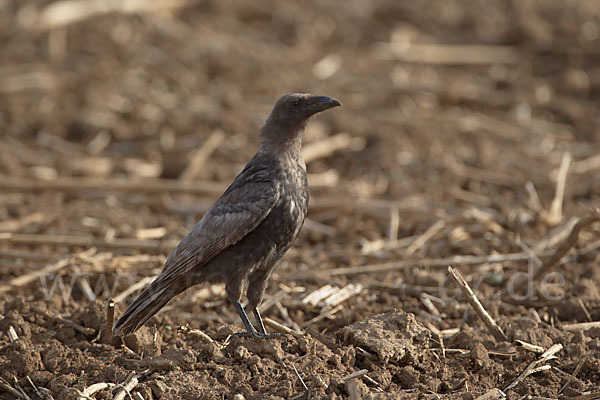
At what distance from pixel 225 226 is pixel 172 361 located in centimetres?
96

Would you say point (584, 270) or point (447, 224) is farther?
point (447, 224)

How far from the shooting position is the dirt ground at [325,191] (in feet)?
15.8

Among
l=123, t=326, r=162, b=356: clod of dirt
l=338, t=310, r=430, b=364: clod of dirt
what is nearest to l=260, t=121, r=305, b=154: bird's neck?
l=338, t=310, r=430, b=364: clod of dirt

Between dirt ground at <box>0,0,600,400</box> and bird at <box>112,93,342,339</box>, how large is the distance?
0.70ft

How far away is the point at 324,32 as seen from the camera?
13.8m

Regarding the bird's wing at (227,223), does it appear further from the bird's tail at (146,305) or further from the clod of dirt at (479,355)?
the clod of dirt at (479,355)

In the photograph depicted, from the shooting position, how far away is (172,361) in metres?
4.63

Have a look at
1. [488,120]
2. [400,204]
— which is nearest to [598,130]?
[488,120]

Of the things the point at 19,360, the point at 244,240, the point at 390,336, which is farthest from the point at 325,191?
the point at 19,360

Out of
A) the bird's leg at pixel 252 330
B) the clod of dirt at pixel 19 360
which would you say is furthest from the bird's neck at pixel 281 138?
the clod of dirt at pixel 19 360

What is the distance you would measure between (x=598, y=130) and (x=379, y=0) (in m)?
5.44

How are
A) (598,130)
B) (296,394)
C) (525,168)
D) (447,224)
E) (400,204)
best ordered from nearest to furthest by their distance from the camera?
(296,394) → (447,224) → (400,204) → (525,168) → (598,130)

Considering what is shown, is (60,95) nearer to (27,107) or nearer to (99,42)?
(27,107)

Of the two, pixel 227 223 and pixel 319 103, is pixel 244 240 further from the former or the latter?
pixel 319 103
